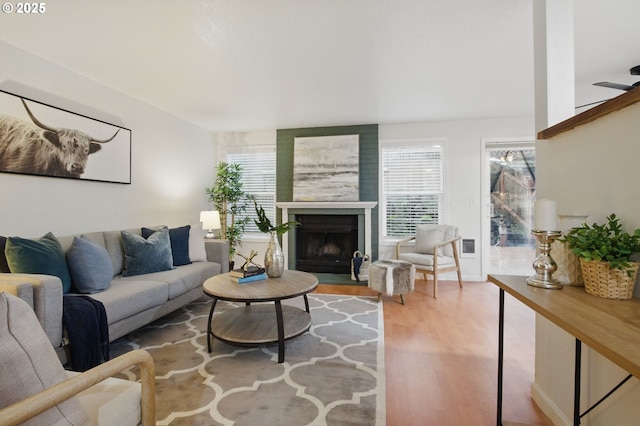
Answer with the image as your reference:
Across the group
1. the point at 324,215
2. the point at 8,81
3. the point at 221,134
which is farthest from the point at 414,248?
the point at 8,81

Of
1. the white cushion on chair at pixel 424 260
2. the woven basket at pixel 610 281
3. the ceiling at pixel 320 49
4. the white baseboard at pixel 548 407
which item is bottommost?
the white baseboard at pixel 548 407

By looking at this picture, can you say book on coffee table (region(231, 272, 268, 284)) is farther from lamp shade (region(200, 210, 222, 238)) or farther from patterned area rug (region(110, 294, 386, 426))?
lamp shade (region(200, 210, 222, 238))

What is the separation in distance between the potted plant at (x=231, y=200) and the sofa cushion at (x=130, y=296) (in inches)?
81.0

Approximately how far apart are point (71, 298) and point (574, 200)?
117 inches

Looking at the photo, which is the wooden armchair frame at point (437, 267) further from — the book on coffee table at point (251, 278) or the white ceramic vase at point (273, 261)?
the book on coffee table at point (251, 278)

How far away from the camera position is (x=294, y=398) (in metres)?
1.73

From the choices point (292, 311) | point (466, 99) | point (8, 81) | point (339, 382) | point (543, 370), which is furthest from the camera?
point (466, 99)

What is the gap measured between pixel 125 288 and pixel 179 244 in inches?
39.2

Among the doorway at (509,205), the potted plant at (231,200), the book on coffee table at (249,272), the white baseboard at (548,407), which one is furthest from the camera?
the potted plant at (231,200)

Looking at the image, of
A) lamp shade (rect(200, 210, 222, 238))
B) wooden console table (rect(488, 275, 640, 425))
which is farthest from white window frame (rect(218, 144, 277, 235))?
wooden console table (rect(488, 275, 640, 425))

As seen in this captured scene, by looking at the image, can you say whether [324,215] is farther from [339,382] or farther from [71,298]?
[71,298]

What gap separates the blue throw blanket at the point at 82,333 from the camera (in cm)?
187

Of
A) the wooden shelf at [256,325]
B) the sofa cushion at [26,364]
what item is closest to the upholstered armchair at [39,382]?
the sofa cushion at [26,364]

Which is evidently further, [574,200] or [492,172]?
[492,172]
